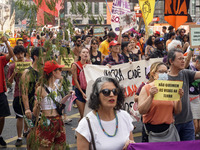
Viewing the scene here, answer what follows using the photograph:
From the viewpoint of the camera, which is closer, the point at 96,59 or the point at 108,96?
the point at 108,96

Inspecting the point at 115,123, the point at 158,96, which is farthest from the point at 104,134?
the point at 158,96

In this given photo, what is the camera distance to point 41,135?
4.75 metres

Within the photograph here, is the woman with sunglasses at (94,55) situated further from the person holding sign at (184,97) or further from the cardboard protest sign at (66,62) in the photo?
the person holding sign at (184,97)

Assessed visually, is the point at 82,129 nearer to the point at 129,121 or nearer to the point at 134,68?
the point at 129,121

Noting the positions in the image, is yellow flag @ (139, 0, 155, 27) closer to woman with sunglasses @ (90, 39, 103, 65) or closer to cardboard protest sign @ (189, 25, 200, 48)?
woman with sunglasses @ (90, 39, 103, 65)

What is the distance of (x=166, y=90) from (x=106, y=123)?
94 cm

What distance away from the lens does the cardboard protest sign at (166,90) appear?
3965 mm

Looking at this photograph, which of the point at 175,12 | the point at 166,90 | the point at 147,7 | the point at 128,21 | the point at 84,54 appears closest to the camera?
the point at 166,90

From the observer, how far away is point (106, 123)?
335 cm

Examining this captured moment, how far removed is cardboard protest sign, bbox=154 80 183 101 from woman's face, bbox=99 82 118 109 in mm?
726

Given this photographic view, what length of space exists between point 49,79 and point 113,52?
10.6ft

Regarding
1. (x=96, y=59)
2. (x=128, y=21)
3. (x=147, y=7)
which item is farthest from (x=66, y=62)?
(x=147, y=7)

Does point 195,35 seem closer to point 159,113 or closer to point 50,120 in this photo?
point 159,113

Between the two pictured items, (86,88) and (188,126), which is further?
(86,88)
